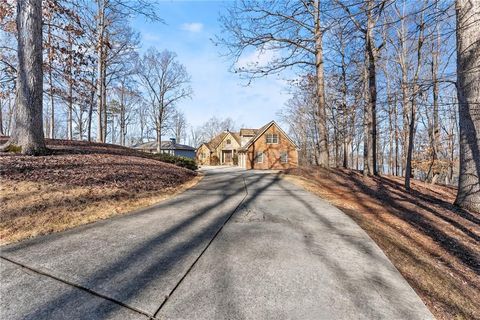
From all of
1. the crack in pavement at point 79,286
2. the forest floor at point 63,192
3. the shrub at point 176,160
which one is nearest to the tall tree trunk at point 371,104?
the forest floor at point 63,192

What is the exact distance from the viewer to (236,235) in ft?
13.0

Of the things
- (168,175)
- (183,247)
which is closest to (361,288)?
(183,247)

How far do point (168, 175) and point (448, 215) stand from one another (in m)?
9.36

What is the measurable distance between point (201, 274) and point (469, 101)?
8429mm

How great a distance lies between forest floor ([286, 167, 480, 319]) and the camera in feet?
9.39

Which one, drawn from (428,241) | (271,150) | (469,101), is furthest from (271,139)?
(428,241)

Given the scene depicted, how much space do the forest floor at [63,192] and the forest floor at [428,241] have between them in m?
5.22

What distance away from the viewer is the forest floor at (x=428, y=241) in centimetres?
286

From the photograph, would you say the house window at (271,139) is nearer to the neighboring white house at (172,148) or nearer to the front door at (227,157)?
the front door at (227,157)

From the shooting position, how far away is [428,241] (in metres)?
5.04

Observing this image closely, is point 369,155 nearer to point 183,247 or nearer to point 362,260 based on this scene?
point 362,260

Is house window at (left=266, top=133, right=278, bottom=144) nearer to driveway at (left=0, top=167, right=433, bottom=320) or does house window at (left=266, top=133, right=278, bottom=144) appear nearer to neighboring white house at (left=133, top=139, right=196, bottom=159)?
driveway at (left=0, top=167, right=433, bottom=320)

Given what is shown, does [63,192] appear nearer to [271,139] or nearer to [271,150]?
[271,150]

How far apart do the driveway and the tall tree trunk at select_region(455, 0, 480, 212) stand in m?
4.98
